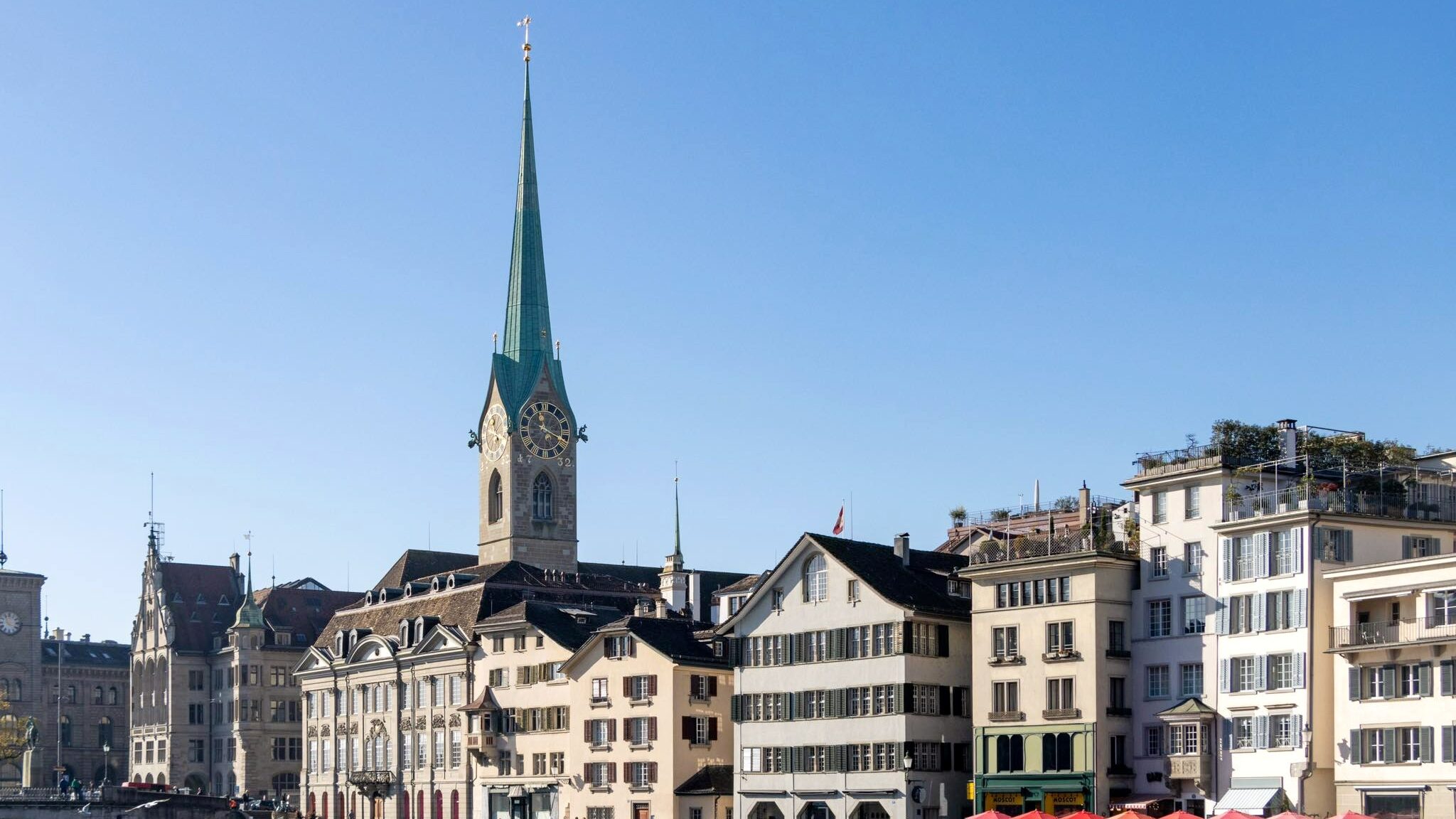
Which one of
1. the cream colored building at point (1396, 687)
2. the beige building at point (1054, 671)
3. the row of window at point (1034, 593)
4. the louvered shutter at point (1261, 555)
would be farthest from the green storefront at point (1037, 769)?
the cream colored building at point (1396, 687)

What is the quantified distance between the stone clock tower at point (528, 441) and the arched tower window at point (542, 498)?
60mm

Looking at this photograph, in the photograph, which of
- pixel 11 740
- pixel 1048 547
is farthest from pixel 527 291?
pixel 1048 547

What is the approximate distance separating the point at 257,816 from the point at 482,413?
4711cm

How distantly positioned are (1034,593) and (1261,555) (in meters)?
12.0

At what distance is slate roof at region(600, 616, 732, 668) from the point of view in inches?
4653

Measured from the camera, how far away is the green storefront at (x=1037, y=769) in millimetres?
93312

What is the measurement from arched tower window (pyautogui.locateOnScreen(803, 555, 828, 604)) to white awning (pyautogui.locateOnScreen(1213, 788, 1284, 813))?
25.6 metres

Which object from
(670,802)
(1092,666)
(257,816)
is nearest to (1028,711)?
(1092,666)

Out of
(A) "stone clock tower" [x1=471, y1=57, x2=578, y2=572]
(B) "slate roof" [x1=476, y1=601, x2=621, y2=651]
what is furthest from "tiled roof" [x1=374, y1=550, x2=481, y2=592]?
(B) "slate roof" [x1=476, y1=601, x2=621, y2=651]

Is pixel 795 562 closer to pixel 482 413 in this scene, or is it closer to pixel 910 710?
pixel 910 710

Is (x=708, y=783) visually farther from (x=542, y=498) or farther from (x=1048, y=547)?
(x=542, y=498)

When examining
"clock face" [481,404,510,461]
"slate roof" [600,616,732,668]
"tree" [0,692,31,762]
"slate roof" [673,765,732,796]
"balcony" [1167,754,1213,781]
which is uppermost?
"clock face" [481,404,510,461]

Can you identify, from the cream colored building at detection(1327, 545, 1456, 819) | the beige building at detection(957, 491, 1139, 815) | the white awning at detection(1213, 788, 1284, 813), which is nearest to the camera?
the cream colored building at detection(1327, 545, 1456, 819)

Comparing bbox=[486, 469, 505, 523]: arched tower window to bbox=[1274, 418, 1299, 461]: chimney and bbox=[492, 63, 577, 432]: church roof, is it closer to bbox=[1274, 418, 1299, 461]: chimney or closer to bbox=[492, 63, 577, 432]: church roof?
bbox=[492, 63, 577, 432]: church roof
